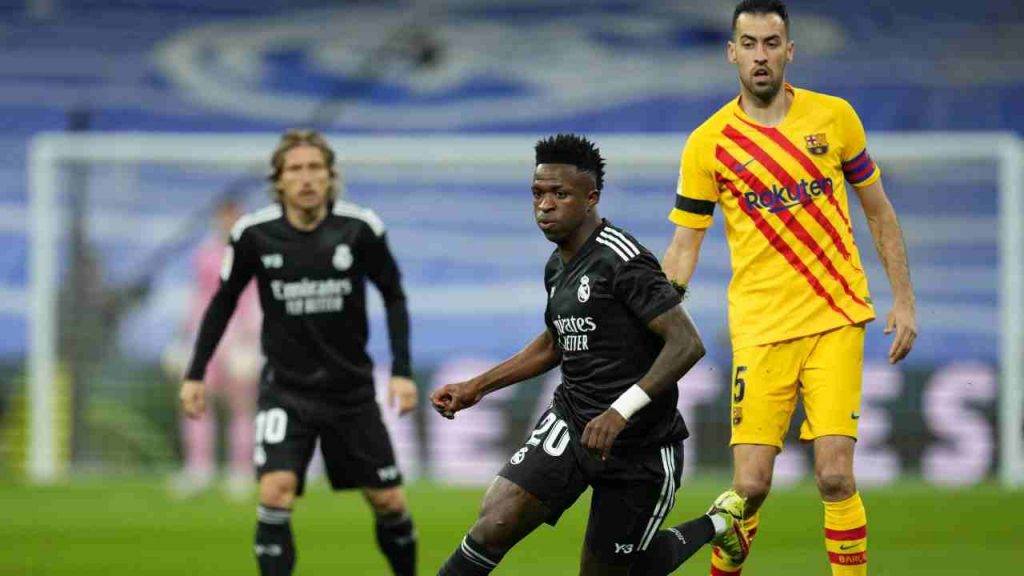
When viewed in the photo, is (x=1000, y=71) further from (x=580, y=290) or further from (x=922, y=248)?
(x=580, y=290)

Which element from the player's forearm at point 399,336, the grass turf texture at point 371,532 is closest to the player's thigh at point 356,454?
the player's forearm at point 399,336

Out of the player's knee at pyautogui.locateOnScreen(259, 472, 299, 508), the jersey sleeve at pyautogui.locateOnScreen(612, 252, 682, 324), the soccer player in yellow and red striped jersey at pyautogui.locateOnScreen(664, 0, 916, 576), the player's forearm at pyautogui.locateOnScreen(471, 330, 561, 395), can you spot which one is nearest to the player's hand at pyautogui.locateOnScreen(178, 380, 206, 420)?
the player's knee at pyautogui.locateOnScreen(259, 472, 299, 508)

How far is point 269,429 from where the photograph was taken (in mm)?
7383

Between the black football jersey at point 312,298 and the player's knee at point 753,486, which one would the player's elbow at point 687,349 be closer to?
the player's knee at point 753,486

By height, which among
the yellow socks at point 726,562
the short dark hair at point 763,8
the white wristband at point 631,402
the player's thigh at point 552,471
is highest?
the short dark hair at point 763,8

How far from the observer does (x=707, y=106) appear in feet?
67.4

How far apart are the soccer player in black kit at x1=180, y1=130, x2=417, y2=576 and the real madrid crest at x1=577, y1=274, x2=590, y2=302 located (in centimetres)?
202

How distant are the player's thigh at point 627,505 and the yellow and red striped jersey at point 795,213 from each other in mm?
923

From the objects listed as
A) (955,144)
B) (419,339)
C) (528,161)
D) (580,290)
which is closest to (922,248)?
(955,144)

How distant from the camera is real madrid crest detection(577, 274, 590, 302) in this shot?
5.68 metres

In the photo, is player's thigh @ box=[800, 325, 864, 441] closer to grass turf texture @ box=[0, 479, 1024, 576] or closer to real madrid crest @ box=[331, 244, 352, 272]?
real madrid crest @ box=[331, 244, 352, 272]

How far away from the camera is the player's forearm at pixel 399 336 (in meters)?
7.71

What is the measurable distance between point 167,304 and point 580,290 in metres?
12.4

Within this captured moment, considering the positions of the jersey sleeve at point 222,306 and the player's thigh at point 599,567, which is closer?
the player's thigh at point 599,567
